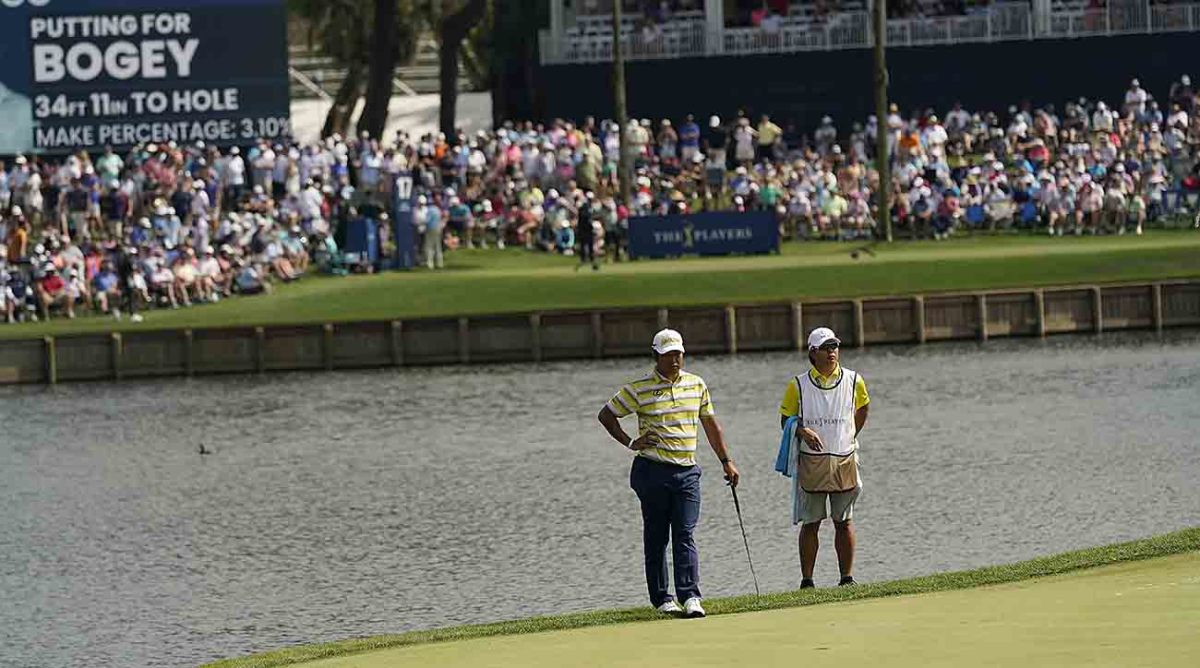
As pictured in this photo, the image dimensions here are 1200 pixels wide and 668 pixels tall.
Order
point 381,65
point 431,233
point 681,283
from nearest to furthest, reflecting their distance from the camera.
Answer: point 681,283
point 431,233
point 381,65

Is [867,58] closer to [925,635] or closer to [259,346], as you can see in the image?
[259,346]

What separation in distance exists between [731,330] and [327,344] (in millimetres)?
8382

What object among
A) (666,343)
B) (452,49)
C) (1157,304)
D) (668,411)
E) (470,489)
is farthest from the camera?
(452,49)

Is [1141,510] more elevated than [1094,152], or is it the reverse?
[1094,152]

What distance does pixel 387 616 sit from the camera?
23.4m


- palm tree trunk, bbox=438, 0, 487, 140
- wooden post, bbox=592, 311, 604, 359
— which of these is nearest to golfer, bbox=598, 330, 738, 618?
wooden post, bbox=592, 311, 604, 359

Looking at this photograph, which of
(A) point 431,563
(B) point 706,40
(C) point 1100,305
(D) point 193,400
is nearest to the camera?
(A) point 431,563

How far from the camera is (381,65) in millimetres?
70625

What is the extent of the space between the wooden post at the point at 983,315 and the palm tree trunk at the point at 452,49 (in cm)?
2560

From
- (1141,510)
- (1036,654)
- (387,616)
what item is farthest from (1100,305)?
(1036,654)

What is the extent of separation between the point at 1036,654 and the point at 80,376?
120 feet

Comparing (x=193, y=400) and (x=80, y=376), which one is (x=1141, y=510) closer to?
(x=193, y=400)

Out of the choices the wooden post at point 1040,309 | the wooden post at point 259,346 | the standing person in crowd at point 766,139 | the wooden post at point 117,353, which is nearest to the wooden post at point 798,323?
the wooden post at point 1040,309

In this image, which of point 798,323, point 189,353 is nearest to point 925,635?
point 798,323
